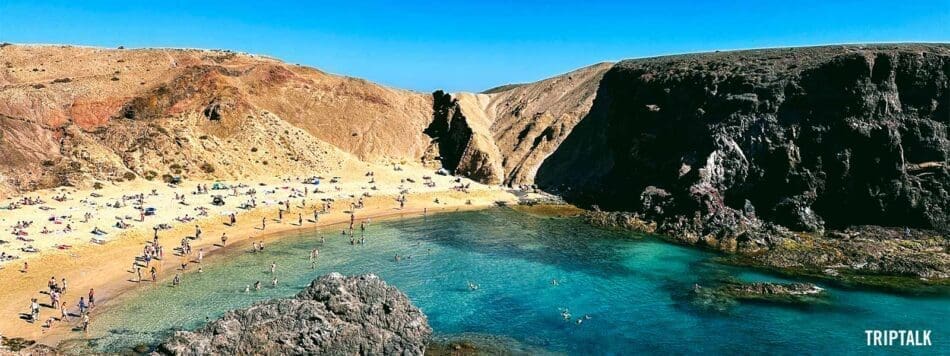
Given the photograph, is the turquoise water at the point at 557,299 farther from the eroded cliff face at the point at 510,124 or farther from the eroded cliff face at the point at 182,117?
the eroded cliff face at the point at 510,124

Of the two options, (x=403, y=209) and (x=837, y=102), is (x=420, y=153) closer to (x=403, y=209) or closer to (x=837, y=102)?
(x=403, y=209)

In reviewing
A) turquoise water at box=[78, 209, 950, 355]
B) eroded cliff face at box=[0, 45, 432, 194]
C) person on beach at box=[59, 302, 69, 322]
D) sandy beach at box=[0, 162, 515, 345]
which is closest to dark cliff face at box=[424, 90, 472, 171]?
eroded cliff face at box=[0, 45, 432, 194]

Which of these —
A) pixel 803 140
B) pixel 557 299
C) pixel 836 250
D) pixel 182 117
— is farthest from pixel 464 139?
pixel 557 299

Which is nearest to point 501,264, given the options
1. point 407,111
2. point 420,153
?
point 420,153

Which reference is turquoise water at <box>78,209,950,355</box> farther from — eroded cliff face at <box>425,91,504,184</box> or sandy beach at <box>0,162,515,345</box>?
eroded cliff face at <box>425,91,504,184</box>

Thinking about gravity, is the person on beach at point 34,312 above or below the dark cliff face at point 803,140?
below

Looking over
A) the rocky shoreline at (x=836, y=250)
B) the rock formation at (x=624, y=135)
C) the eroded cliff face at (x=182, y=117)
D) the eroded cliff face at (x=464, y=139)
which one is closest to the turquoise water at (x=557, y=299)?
the rocky shoreline at (x=836, y=250)

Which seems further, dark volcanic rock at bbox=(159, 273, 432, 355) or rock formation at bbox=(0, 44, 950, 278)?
rock formation at bbox=(0, 44, 950, 278)
